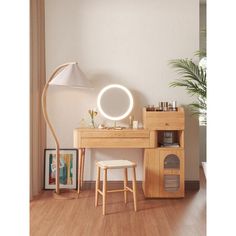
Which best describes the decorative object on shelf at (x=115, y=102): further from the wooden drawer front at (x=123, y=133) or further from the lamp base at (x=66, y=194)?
the lamp base at (x=66, y=194)

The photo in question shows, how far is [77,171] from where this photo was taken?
15.1 feet

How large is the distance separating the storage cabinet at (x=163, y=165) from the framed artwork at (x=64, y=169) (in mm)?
888

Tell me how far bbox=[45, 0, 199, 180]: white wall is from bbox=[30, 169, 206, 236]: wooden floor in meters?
0.83

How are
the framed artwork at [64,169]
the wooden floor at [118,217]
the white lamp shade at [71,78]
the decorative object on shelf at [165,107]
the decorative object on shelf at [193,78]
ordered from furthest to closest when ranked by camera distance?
the framed artwork at [64,169] → the decorative object on shelf at [165,107] → the white lamp shade at [71,78] → the decorative object on shelf at [193,78] → the wooden floor at [118,217]

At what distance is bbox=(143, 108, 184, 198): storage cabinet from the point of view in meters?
4.20

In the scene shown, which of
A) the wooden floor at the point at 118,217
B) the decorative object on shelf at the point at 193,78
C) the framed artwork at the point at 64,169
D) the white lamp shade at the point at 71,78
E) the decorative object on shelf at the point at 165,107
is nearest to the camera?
the wooden floor at the point at 118,217

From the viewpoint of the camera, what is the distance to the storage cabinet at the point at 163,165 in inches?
165

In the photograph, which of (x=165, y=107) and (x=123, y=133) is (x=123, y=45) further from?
(x=123, y=133)

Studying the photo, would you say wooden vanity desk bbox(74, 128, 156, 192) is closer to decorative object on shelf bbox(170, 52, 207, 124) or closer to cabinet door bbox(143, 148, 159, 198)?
cabinet door bbox(143, 148, 159, 198)

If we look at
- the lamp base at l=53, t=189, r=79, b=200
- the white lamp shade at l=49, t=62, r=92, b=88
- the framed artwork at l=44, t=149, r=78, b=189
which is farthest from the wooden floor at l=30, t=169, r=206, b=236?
the white lamp shade at l=49, t=62, r=92, b=88

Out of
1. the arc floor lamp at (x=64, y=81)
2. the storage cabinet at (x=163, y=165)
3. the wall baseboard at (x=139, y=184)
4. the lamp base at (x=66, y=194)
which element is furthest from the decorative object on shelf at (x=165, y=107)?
the lamp base at (x=66, y=194)

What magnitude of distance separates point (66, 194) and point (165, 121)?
1355 mm

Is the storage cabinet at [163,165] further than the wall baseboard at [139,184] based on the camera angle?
No
